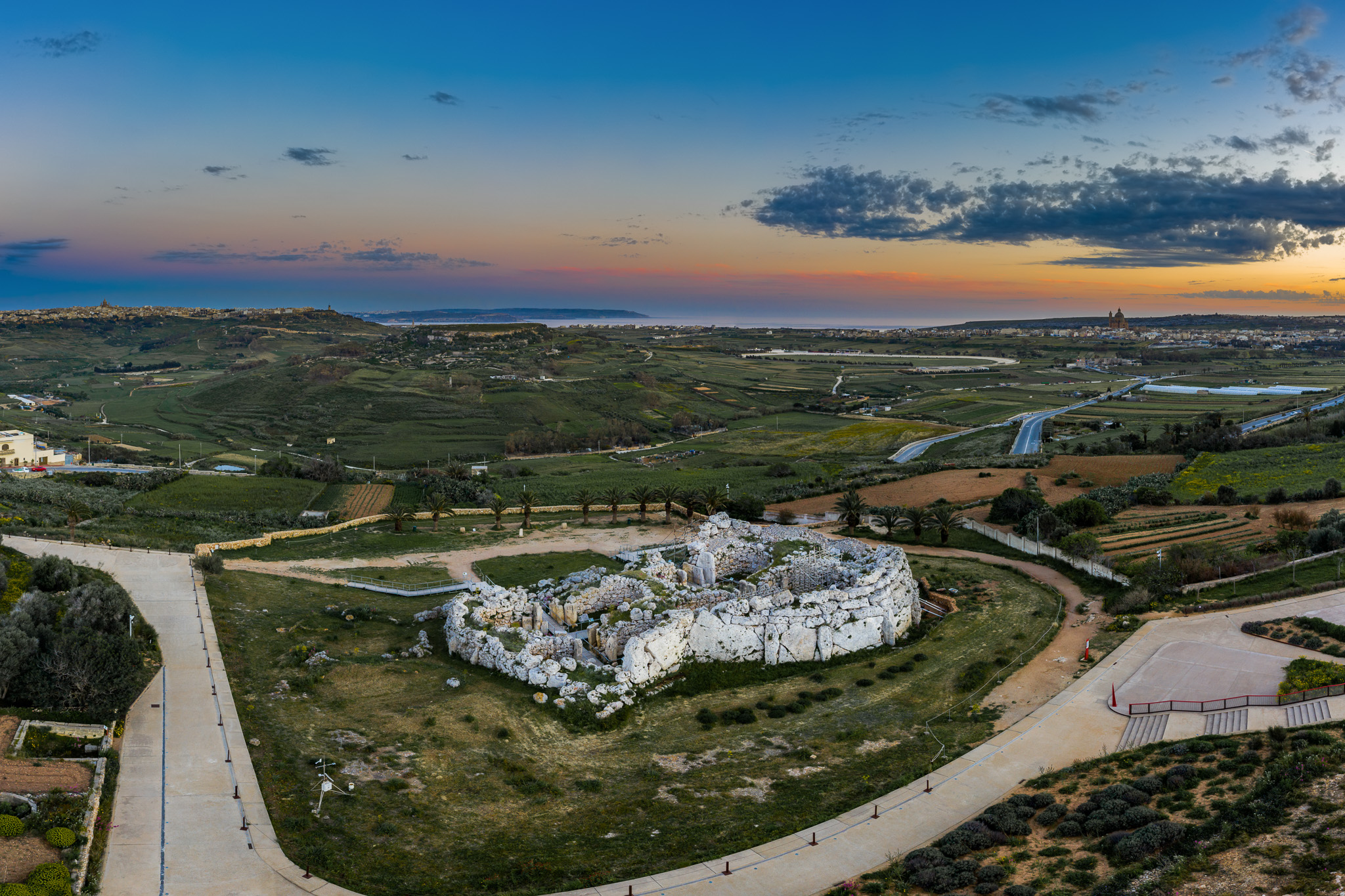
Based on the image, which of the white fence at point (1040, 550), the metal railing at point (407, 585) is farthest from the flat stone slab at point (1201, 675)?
the metal railing at point (407, 585)

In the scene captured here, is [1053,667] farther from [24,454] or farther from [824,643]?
[24,454]

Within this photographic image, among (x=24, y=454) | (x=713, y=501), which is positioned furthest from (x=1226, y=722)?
(x=24, y=454)

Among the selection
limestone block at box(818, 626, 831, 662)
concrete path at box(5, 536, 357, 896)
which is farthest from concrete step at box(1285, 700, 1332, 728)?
concrete path at box(5, 536, 357, 896)

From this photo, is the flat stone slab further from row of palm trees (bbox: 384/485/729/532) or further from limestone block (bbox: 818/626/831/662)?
row of palm trees (bbox: 384/485/729/532)

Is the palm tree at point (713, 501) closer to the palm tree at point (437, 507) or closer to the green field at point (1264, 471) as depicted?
the palm tree at point (437, 507)

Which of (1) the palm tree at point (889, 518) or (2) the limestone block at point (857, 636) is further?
(1) the palm tree at point (889, 518)

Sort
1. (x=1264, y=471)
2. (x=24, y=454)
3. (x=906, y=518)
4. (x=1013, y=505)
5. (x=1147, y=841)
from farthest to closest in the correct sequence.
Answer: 1. (x=24, y=454)
2. (x=1264, y=471)
3. (x=1013, y=505)
4. (x=906, y=518)
5. (x=1147, y=841)

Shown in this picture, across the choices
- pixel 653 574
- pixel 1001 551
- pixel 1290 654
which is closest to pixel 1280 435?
pixel 1001 551
